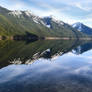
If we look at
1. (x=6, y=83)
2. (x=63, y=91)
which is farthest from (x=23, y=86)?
(x=63, y=91)

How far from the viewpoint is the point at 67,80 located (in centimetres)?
4516

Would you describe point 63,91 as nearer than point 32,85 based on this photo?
Yes

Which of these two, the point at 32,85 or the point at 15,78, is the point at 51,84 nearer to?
the point at 32,85

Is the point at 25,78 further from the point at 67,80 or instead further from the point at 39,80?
the point at 67,80

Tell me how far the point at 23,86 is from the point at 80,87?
1290 cm

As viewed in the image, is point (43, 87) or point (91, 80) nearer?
point (43, 87)

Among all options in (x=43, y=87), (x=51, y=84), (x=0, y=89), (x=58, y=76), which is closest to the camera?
(x=0, y=89)

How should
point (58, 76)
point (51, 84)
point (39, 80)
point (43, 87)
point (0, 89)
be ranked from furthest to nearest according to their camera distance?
point (58, 76)
point (39, 80)
point (51, 84)
point (43, 87)
point (0, 89)

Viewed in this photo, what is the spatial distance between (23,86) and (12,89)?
288 centimetres

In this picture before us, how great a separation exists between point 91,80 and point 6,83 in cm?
2205

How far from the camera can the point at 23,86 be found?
38.3 metres

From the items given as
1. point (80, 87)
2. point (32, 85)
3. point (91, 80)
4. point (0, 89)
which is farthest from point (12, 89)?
point (91, 80)

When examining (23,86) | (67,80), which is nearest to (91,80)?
(67,80)

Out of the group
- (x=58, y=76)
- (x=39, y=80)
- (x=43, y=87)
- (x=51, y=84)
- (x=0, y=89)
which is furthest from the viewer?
(x=58, y=76)
